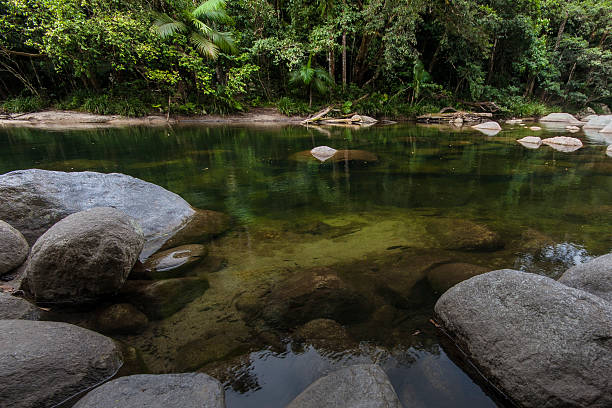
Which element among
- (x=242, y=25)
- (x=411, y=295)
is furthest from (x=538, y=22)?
(x=411, y=295)

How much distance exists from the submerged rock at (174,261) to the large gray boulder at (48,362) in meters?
1.14

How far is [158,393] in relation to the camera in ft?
5.58

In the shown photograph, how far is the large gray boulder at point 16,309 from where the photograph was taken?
231 centimetres

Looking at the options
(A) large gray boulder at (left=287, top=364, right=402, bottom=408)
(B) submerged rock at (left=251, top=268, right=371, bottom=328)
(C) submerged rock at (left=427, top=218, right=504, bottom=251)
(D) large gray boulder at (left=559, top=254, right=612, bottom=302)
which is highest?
(D) large gray boulder at (left=559, top=254, right=612, bottom=302)

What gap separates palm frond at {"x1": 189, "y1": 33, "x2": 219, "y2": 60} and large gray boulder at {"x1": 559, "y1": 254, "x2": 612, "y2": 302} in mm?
17576

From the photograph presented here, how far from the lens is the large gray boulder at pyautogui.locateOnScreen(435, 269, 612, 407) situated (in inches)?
66.2

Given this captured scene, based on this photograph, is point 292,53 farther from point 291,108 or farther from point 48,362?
point 48,362

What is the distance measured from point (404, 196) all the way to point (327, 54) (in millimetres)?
17475

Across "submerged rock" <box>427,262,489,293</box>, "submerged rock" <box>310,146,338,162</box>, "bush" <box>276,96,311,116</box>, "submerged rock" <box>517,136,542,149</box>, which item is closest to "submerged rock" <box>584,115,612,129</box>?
"submerged rock" <box>517,136,542,149</box>

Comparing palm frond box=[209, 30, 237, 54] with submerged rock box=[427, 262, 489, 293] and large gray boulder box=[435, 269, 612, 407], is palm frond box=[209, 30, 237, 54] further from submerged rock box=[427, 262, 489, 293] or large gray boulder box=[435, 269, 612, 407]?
large gray boulder box=[435, 269, 612, 407]

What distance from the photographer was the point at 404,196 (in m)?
5.71

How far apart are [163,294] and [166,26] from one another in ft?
55.7

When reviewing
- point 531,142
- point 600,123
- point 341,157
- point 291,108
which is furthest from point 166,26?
point 600,123

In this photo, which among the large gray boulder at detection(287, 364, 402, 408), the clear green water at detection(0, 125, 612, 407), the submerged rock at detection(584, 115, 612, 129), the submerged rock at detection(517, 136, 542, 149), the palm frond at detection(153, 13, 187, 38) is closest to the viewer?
the large gray boulder at detection(287, 364, 402, 408)
